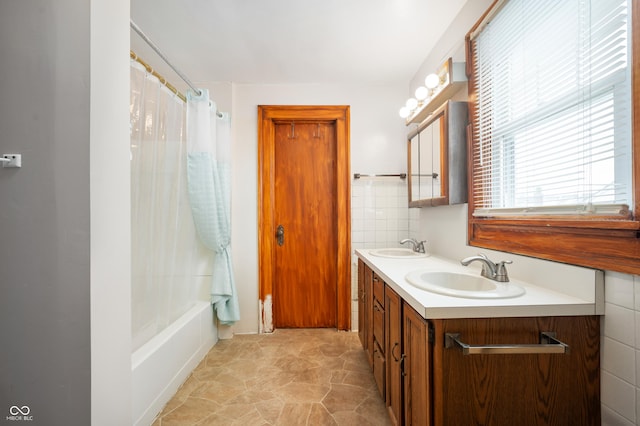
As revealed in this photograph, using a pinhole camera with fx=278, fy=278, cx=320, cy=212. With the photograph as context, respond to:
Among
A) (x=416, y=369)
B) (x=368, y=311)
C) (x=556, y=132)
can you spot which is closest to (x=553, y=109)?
(x=556, y=132)

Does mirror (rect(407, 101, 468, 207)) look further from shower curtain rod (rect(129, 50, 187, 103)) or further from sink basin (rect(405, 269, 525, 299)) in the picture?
shower curtain rod (rect(129, 50, 187, 103))

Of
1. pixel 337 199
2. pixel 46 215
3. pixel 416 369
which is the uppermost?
pixel 337 199

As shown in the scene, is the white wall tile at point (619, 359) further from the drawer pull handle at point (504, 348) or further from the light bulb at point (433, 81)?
the light bulb at point (433, 81)

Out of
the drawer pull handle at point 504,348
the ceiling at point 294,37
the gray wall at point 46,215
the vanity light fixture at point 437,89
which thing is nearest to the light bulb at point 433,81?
the vanity light fixture at point 437,89

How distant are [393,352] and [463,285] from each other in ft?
1.56

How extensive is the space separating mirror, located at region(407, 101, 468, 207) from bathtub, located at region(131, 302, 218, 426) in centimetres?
190

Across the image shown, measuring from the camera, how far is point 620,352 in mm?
852

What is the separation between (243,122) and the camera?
263 centimetres

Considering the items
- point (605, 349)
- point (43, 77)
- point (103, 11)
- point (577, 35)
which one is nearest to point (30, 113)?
point (43, 77)

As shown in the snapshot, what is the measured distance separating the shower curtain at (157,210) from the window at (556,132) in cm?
186

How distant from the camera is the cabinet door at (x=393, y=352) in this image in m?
1.22

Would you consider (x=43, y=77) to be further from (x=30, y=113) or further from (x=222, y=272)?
(x=222, y=272)

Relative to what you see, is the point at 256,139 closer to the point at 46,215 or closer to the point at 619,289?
the point at 46,215

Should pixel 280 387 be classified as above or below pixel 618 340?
below
